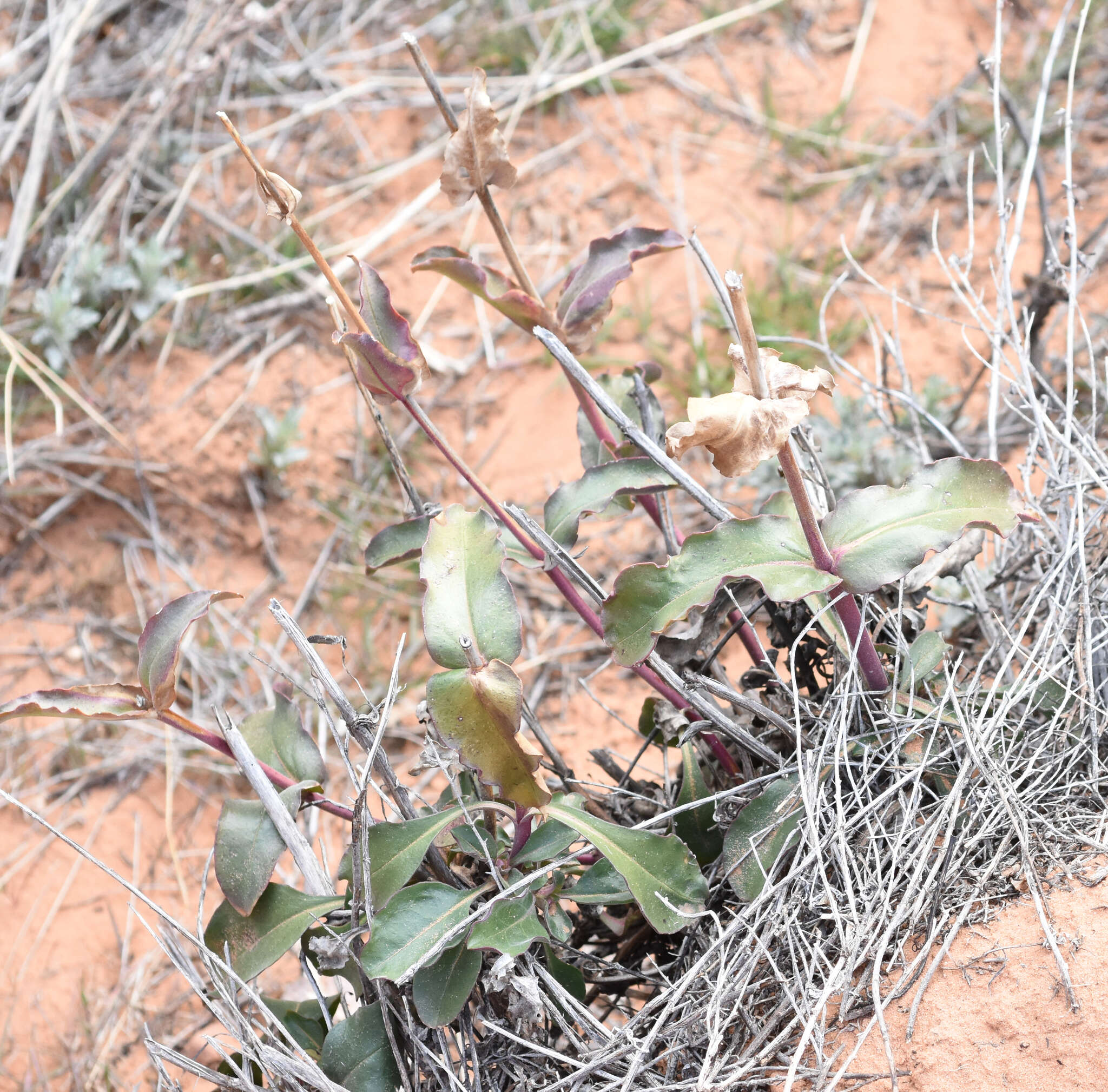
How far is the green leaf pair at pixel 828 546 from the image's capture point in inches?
39.3

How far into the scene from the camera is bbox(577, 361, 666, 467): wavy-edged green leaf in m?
1.30

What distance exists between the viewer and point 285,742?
46.1 inches

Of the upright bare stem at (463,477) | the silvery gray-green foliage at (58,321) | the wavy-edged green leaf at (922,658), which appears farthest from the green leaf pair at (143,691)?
the silvery gray-green foliage at (58,321)

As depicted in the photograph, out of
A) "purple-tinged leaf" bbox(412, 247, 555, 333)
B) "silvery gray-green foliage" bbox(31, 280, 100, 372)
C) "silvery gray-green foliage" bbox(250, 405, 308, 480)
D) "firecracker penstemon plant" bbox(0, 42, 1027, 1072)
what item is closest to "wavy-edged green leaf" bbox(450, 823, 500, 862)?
"firecracker penstemon plant" bbox(0, 42, 1027, 1072)

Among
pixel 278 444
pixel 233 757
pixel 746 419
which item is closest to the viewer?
pixel 746 419

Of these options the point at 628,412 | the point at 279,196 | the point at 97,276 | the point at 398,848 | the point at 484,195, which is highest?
the point at 279,196

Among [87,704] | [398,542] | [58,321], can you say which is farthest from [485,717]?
[58,321]

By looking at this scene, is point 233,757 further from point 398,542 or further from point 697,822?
point 697,822

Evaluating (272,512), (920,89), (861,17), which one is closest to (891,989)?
(272,512)

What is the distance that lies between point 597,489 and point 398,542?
0.83ft

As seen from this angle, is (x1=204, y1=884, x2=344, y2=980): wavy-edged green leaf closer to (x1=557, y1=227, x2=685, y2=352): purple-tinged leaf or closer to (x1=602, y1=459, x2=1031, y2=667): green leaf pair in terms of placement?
(x1=602, y1=459, x2=1031, y2=667): green leaf pair

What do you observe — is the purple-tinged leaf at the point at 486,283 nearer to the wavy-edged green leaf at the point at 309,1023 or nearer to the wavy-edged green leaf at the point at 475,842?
the wavy-edged green leaf at the point at 475,842

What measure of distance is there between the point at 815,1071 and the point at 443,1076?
0.40m

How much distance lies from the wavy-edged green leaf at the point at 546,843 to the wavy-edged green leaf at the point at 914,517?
0.40 metres
